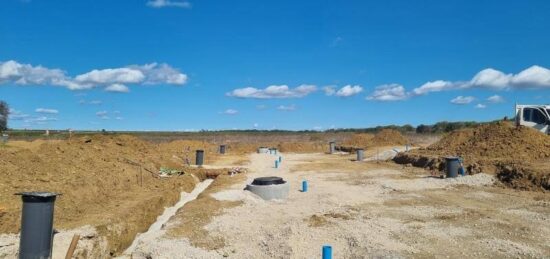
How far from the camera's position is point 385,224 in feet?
39.0

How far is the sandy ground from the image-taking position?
31.3 feet

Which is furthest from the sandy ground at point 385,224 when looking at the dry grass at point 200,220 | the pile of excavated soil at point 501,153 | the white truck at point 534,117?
the white truck at point 534,117

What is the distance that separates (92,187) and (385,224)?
930 cm

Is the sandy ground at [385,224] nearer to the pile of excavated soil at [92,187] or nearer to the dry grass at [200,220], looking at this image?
the dry grass at [200,220]

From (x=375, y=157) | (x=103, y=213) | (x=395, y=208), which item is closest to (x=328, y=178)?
(x=395, y=208)

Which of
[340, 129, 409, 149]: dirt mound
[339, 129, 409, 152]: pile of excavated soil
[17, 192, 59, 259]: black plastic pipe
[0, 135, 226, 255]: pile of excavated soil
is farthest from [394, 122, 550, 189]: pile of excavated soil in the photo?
[340, 129, 409, 149]: dirt mound

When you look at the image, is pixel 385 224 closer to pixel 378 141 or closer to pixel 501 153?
pixel 501 153

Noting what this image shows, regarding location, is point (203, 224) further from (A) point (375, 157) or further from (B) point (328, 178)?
(A) point (375, 157)

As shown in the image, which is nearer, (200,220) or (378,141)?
(200,220)

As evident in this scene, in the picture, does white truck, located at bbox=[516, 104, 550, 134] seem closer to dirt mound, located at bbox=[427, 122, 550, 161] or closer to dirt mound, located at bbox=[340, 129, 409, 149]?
dirt mound, located at bbox=[427, 122, 550, 161]

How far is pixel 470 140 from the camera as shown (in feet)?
89.3

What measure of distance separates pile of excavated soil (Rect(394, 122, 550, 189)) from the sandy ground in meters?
1.11

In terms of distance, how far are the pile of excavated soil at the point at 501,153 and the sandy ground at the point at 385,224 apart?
1113 millimetres

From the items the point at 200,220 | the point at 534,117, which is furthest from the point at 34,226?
the point at 534,117
